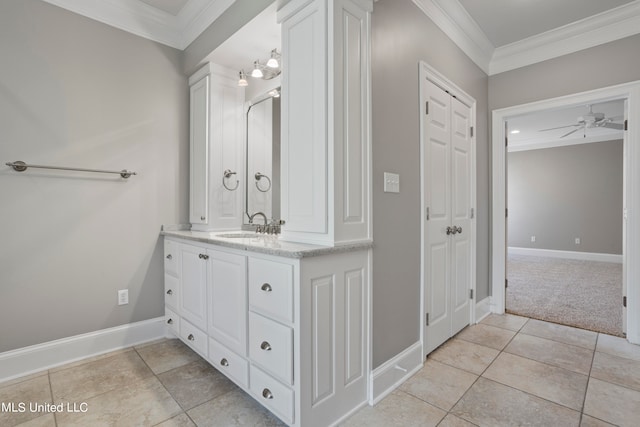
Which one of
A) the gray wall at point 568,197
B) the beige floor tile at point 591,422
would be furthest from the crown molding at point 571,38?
the gray wall at point 568,197

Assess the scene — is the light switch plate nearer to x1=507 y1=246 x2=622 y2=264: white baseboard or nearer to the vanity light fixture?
the vanity light fixture

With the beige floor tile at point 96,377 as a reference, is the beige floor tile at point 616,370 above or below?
above

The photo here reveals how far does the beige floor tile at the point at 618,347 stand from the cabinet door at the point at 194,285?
2.93 meters

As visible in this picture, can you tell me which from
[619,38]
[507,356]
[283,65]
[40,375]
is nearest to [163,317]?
[40,375]

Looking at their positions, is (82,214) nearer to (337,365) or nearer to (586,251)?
(337,365)

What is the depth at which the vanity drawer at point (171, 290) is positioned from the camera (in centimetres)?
232

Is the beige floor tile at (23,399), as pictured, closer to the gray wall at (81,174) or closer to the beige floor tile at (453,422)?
the gray wall at (81,174)

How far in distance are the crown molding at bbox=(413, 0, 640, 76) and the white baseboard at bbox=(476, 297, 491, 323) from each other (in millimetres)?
2324

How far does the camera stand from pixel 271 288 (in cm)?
142

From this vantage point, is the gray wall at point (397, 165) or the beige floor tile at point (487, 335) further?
the beige floor tile at point (487, 335)

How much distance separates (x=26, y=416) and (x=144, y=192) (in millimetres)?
1536

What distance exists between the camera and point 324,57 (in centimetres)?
150

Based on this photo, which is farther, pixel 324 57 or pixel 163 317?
pixel 163 317

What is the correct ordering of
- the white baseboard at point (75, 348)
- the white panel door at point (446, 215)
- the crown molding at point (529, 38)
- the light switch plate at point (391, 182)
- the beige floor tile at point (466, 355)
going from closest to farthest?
→ the light switch plate at point (391, 182), the white baseboard at point (75, 348), the beige floor tile at point (466, 355), the white panel door at point (446, 215), the crown molding at point (529, 38)
